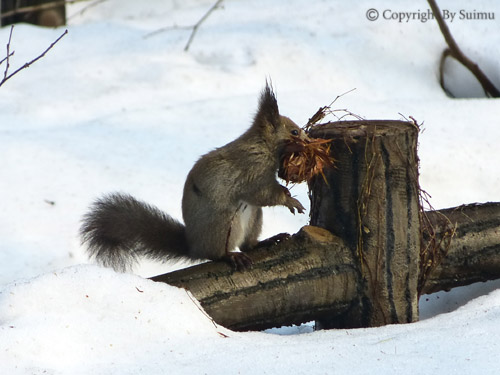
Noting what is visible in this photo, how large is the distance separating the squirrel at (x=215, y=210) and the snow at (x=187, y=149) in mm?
281

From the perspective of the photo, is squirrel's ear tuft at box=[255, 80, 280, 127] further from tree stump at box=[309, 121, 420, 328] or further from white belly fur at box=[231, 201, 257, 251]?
white belly fur at box=[231, 201, 257, 251]

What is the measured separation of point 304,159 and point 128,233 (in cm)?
70

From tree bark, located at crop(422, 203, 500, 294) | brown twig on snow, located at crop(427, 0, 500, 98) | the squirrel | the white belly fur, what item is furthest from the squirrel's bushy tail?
brown twig on snow, located at crop(427, 0, 500, 98)

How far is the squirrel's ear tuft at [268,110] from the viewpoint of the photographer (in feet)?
9.37

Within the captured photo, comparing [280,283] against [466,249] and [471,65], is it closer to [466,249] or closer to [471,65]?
[466,249]

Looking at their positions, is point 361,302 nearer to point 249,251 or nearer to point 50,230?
point 249,251

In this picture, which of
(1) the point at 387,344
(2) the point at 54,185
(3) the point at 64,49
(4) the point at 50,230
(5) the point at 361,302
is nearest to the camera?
(1) the point at 387,344

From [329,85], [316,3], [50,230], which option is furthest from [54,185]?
[316,3]

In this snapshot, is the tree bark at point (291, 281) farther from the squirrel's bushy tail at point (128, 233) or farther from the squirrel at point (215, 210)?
the squirrel's bushy tail at point (128, 233)

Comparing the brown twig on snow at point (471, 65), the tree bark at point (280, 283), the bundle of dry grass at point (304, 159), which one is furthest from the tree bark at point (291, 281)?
the brown twig on snow at point (471, 65)

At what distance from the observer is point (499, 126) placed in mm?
4906

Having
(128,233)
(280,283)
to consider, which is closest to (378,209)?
(280,283)

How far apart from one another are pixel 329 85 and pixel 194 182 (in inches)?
123

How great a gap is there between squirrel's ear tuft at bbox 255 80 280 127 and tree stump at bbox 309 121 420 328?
179 millimetres
